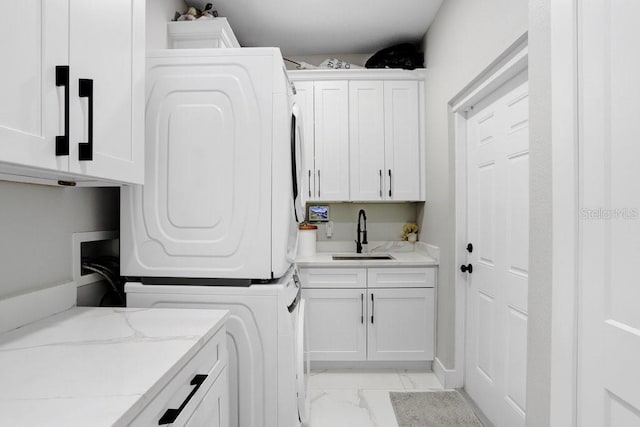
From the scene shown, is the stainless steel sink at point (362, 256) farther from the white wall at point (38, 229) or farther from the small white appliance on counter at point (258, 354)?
the white wall at point (38, 229)

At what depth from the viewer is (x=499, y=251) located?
1873 millimetres

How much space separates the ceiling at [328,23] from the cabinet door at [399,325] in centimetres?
221

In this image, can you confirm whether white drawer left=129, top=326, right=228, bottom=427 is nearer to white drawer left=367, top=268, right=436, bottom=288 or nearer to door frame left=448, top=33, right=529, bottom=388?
white drawer left=367, top=268, right=436, bottom=288

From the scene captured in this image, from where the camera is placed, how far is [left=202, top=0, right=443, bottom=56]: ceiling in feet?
8.10

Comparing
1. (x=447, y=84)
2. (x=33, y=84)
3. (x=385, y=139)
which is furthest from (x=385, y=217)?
(x=33, y=84)

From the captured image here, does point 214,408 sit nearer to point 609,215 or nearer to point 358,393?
point 609,215

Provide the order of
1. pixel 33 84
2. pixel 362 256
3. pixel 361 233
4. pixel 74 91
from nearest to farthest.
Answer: pixel 33 84
pixel 74 91
pixel 362 256
pixel 361 233

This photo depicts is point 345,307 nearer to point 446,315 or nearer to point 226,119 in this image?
point 446,315

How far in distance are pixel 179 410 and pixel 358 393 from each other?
1813mm

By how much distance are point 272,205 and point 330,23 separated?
2079 mm

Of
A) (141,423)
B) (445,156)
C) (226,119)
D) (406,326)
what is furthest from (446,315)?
(141,423)

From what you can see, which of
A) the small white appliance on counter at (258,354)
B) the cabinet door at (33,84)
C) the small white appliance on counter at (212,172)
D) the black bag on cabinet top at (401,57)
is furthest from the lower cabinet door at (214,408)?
the black bag on cabinet top at (401,57)

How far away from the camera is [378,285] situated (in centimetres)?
264

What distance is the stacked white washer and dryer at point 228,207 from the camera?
4.45ft
